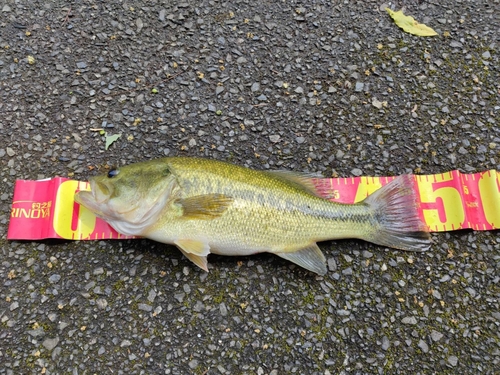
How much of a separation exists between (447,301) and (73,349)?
2602mm

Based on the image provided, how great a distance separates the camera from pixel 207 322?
260 cm

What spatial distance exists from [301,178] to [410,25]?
1926mm

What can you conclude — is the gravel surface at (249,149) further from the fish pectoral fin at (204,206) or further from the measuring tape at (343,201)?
Result: the fish pectoral fin at (204,206)

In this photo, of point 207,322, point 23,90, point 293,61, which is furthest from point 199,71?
point 207,322

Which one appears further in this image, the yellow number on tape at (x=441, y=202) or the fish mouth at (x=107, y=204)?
the yellow number on tape at (x=441, y=202)

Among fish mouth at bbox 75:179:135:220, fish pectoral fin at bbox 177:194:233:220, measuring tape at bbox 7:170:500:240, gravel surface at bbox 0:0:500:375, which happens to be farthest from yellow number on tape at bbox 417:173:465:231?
fish mouth at bbox 75:179:135:220

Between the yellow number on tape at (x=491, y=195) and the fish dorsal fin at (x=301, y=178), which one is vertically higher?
the fish dorsal fin at (x=301, y=178)

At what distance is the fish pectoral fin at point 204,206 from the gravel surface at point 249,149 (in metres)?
0.41

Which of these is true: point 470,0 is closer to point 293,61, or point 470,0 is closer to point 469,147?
point 469,147

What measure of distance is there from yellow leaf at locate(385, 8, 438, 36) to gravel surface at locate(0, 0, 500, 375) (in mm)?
64

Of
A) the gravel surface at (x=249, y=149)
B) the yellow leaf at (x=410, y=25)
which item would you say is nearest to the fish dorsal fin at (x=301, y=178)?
the gravel surface at (x=249, y=149)

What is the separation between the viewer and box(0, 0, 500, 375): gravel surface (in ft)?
8.41

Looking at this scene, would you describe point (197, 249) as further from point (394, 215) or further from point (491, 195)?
point (491, 195)

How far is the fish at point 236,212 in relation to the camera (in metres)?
2.51
